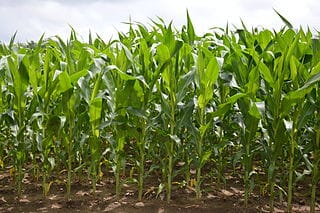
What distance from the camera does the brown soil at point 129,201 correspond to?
3.16 m

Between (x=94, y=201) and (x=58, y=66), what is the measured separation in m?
1.06

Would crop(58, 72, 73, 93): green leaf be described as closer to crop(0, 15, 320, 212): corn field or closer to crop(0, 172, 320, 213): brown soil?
crop(0, 15, 320, 212): corn field

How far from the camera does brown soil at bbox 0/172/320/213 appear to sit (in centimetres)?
316

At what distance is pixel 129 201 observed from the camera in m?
3.29

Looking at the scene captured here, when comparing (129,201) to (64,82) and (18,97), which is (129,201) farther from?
(18,97)

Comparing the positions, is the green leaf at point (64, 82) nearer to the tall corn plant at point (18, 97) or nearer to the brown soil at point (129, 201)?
the tall corn plant at point (18, 97)

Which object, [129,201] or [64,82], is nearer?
[64,82]

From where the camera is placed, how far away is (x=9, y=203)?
334 centimetres

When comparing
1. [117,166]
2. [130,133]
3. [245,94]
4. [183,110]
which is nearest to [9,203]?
[117,166]

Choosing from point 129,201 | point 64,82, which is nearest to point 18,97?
point 64,82

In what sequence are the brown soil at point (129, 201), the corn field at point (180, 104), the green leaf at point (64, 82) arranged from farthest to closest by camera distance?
the brown soil at point (129, 201), the green leaf at point (64, 82), the corn field at point (180, 104)

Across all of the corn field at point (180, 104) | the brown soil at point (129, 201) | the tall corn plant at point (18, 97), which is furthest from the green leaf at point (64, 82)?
the brown soil at point (129, 201)

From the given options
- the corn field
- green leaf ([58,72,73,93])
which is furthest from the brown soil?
green leaf ([58,72,73,93])

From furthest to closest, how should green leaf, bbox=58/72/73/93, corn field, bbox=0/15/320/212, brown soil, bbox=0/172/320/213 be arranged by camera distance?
brown soil, bbox=0/172/320/213 → green leaf, bbox=58/72/73/93 → corn field, bbox=0/15/320/212
